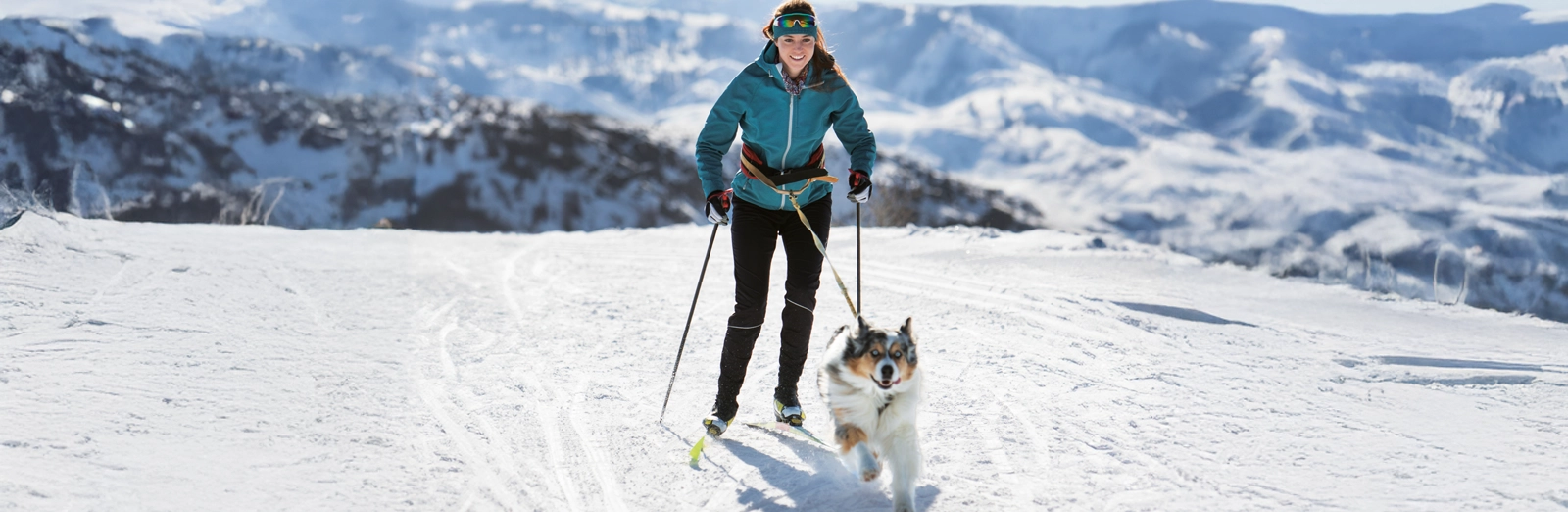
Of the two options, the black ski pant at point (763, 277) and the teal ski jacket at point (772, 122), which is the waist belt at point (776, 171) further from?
the black ski pant at point (763, 277)

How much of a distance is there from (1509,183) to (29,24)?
16684 cm

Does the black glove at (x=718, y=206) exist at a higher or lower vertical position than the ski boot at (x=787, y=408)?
higher

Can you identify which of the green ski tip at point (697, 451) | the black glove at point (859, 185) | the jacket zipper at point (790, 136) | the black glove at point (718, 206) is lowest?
the green ski tip at point (697, 451)

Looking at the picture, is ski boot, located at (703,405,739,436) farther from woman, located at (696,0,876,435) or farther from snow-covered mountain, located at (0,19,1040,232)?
snow-covered mountain, located at (0,19,1040,232)

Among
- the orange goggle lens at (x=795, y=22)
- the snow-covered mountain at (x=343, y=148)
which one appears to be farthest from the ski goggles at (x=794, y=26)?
the snow-covered mountain at (x=343, y=148)

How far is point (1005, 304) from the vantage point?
725cm

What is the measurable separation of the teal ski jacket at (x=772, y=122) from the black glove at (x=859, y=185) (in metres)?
0.12

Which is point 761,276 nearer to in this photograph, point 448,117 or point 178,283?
point 178,283

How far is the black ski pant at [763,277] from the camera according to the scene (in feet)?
13.2

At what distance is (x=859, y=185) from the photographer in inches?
162

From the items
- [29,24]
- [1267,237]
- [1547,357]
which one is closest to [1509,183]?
[1267,237]

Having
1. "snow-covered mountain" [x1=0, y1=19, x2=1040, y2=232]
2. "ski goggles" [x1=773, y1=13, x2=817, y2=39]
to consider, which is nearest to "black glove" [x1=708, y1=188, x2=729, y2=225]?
"ski goggles" [x1=773, y1=13, x2=817, y2=39]

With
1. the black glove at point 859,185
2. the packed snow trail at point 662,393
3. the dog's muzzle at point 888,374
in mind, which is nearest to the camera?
the dog's muzzle at point 888,374

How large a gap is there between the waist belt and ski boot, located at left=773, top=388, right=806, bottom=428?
104cm
